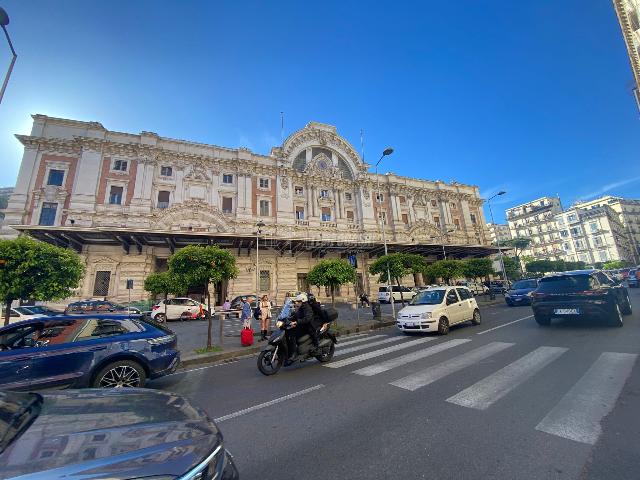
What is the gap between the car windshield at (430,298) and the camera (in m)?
10.5

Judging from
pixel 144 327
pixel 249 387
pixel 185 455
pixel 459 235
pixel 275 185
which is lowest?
pixel 249 387

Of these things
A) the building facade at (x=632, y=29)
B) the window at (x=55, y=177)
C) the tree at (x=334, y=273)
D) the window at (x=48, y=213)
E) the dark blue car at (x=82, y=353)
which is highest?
the building facade at (x=632, y=29)

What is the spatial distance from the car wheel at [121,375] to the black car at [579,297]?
38.9 feet

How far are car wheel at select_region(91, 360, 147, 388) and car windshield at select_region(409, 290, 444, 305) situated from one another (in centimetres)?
903

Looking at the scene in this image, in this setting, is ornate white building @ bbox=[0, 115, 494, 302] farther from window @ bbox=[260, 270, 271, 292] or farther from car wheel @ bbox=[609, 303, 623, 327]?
car wheel @ bbox=[609, 303, 623, 327]

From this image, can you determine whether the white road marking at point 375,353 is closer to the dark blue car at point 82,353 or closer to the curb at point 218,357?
the curb at point 218,357

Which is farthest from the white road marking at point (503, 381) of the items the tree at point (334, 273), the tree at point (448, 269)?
the tree at point (448, 269)

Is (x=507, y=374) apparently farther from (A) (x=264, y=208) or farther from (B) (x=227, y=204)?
(B) (x=227, y=204)

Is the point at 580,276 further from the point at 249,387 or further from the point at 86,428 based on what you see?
the point at 86,428

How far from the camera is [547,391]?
4293 millimetres

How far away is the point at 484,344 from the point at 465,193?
4444cm

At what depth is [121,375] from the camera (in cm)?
516

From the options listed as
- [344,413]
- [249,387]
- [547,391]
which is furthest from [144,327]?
[547,391]

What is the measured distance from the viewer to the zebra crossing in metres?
3.43
